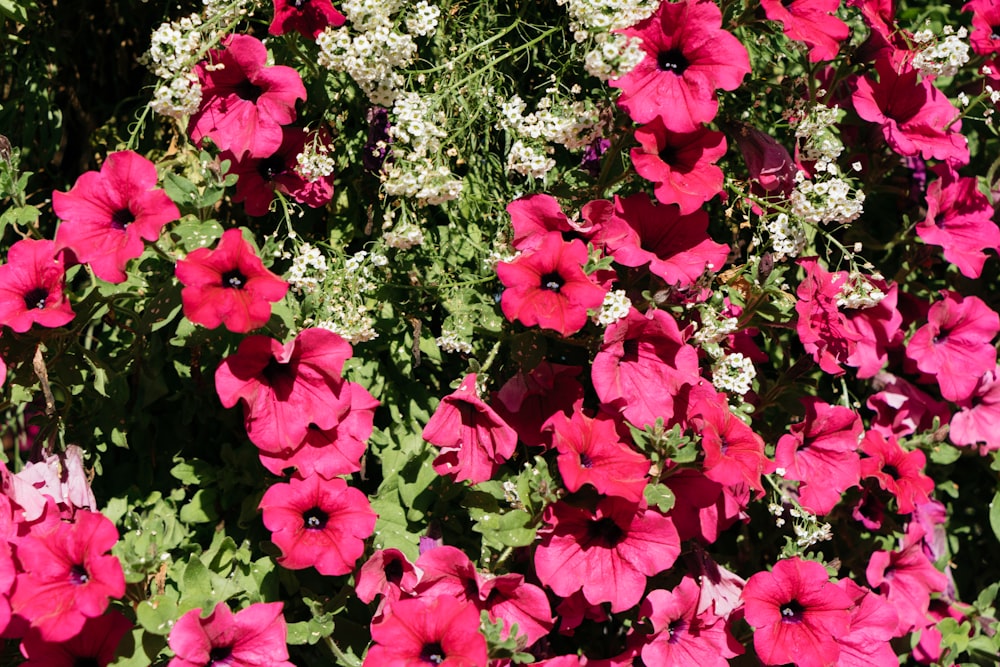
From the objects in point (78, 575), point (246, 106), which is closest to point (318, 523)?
point (78, 575)

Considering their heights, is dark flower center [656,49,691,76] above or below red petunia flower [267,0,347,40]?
below

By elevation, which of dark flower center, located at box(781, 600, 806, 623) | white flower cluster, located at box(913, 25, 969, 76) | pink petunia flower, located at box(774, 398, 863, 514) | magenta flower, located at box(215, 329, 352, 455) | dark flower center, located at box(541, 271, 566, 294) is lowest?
dark flower center, located at box(781, 600, 806, 623)

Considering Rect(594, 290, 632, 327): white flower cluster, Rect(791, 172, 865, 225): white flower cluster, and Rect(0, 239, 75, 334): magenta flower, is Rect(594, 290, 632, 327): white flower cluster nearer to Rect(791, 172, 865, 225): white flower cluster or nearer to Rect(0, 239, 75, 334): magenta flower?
Rect(791, 172, 865, 225): white flower cluster

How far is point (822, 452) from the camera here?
5.16ft

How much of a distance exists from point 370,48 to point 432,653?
2.91 ft

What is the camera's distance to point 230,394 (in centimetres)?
127

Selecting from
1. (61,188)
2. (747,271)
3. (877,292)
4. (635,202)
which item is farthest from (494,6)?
(61,188)

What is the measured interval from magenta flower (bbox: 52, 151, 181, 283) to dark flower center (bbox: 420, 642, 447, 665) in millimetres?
675

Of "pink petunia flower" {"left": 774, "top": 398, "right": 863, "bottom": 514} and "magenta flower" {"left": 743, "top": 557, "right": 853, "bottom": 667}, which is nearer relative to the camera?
"magenta flower" {"left": 743, "top": 557, "right": 853, "bottom": 667}

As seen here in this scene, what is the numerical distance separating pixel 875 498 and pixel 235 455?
1.16 m

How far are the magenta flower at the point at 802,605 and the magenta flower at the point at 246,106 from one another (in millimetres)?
1032

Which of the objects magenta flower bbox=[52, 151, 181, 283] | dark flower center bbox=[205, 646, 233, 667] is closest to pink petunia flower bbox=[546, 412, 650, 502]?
dark flower center bbox=[205, 646, 233, 667]

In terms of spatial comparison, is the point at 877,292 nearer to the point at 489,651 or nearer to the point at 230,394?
the point at 489,651

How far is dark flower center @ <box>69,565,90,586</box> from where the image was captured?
124 cm
